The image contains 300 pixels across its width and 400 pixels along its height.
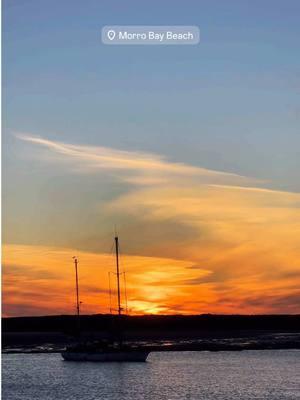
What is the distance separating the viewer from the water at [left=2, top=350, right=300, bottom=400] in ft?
208

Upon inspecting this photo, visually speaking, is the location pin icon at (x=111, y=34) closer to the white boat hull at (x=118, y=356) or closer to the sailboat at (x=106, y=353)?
the sailboat at (x=106, y=353)

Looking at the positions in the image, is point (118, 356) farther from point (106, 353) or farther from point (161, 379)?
point (161, 379)

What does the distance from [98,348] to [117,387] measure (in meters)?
25.4

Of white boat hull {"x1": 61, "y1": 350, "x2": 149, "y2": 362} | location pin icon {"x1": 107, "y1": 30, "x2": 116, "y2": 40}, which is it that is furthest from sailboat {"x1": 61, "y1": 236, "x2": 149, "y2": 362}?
location pin icon {"x1": 107, "y1": 30, "x2": 116, "y2": 40}

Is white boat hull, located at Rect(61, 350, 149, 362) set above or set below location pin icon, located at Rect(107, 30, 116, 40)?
below

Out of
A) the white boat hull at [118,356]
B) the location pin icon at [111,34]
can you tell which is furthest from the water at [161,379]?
the location pin icon at [111,34]

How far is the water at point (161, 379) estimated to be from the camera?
208ft

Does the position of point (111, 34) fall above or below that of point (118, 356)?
above

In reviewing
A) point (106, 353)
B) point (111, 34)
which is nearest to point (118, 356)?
point (106, 353)

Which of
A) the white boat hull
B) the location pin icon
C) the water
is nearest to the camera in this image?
the location pin icon

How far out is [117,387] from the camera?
69062 millimetres

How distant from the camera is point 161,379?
7800 cm

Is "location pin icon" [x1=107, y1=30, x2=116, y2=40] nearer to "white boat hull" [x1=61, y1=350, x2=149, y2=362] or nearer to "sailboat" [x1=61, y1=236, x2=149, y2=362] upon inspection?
"sailboat" [x1=61, y1=236, x2=149, y2=362]

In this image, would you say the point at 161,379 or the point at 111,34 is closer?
the point at 111,34
